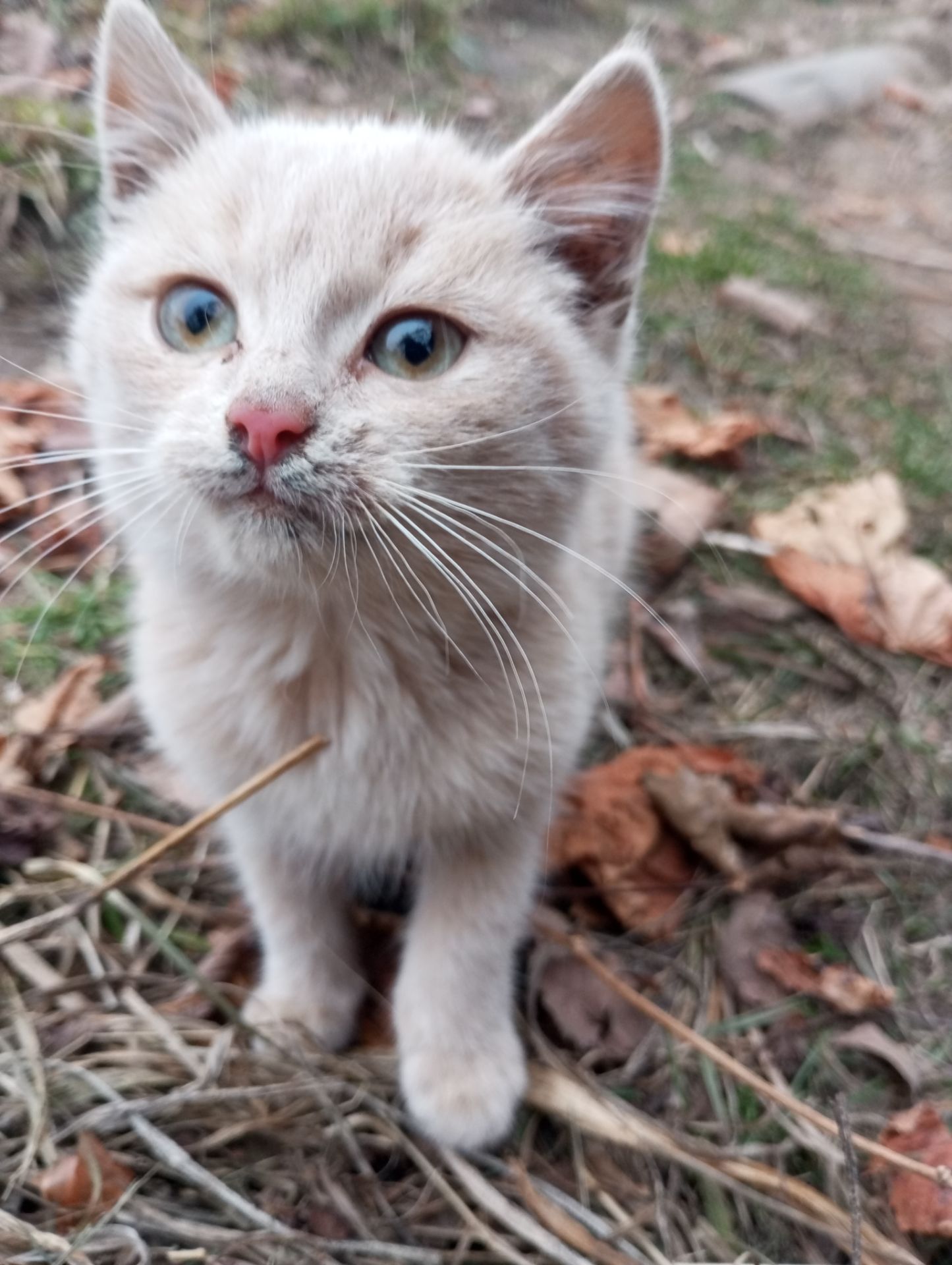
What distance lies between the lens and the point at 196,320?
1.06 metres

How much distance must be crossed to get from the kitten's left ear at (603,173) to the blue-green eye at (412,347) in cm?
24

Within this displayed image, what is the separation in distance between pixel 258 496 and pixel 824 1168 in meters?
1.04

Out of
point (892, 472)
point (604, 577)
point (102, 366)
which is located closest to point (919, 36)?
point (892, 472)

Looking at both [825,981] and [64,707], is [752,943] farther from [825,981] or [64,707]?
[64,707]

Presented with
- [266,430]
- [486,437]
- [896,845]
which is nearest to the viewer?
[266,430]

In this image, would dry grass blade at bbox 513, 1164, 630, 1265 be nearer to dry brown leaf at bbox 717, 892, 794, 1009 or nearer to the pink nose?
dry brown leaf at bbox 717, 892, 794, 1009

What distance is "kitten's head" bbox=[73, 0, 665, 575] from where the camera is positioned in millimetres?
925

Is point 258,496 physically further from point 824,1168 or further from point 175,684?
point 824,1168

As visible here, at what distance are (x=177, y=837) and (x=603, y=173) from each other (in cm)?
95

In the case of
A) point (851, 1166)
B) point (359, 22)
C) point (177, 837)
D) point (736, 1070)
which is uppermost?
point (359, 22)

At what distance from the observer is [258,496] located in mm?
914

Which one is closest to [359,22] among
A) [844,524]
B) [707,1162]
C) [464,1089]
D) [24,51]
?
[24,51]

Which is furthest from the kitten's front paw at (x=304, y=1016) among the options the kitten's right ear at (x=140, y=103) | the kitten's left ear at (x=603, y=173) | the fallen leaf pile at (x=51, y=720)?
the kitten's right ear at (x=140, y=103)

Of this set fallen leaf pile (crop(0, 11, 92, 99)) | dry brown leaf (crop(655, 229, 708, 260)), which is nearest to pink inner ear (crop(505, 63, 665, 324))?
fallen leaf pile (crop(0, 11, 92, 99))
